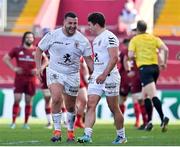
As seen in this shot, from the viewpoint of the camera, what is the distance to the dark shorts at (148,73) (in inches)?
704

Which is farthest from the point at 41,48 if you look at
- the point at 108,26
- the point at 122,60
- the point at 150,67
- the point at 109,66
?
the point at 108,26

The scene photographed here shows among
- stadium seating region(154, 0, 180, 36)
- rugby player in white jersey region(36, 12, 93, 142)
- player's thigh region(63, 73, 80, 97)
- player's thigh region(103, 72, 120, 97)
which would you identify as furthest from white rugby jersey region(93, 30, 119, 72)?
stadium seating region(154, 0, 180, 36)

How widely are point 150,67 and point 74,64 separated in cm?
418

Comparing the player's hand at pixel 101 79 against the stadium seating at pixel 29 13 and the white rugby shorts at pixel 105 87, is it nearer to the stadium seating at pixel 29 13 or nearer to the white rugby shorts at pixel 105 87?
the white rugby shorts at pixel 105 87

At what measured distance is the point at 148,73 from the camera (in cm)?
1788

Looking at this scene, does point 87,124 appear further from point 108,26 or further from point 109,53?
point 108,26

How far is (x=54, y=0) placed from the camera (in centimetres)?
3634

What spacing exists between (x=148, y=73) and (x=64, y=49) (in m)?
4.24

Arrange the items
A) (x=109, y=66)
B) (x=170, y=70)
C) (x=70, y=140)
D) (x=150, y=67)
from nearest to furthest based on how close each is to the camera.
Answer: (x=109, y=66) → (x=70, y=140) → (x=150, y=67) → (x=170, y=70)

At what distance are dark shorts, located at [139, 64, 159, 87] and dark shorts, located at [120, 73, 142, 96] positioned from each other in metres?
2.03

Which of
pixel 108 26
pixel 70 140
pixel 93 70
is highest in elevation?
pixel 108 26

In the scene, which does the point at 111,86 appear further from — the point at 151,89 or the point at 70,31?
the point at 151,89

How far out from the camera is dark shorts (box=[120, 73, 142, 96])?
797 inches

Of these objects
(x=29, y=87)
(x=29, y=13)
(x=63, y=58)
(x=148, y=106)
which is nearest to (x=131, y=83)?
(x=148, y=106)
